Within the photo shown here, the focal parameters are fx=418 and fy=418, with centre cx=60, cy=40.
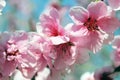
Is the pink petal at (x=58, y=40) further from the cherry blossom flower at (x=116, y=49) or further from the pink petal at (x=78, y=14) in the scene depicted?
the cherry blossom flower at (x=116, y=49)

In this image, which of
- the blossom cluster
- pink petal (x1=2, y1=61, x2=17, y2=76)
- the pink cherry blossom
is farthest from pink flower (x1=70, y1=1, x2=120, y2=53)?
pink petal (x1=2, y1=61, x2=17, y2=76)

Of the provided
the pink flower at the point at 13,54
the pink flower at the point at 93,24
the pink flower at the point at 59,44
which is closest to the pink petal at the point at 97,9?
the pink flower at the point at 93,24

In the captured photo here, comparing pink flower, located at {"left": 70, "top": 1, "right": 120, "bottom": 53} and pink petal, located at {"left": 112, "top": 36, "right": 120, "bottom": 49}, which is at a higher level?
pink petal, located at {"left": 112, "top": 36, "right": 120, "bottom": 49}

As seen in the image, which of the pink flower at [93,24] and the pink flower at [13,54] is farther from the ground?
the pink flower at [93,24]

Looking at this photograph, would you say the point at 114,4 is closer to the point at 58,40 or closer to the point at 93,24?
the point at 93,24

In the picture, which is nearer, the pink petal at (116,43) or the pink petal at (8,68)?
the pink petal at (8,68)

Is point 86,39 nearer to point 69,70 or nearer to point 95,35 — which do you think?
point 95,35

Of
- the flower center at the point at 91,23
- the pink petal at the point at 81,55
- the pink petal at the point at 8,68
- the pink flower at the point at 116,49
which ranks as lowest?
the pink petal at the point at 8,68

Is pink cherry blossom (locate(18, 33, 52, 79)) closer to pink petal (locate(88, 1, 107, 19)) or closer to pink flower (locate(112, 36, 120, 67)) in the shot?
pink petal (locate(88, 1, 107, 19))
